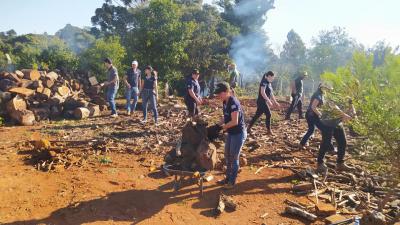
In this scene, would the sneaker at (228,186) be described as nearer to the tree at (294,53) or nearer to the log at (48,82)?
the log at (48,82)

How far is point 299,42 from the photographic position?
149 feet

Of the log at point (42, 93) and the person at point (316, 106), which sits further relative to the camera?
the log at point (42, 93)

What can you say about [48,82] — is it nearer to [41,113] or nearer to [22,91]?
[22,91]

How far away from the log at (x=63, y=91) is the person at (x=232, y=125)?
8.64 metres

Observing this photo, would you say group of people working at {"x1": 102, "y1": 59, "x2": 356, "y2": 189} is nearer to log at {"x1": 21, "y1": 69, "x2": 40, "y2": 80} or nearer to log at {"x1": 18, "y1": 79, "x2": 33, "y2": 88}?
log at {"x1": 18, "y1": 79, "x2": 33, "y2": 88}

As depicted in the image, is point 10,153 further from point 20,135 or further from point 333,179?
point 333,179

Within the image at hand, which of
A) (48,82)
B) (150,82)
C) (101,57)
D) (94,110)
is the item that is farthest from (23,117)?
(101,57)

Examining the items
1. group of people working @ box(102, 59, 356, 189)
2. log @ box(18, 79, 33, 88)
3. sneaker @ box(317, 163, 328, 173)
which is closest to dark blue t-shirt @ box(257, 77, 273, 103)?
group of people working @ box(102, 59, 356, 189)

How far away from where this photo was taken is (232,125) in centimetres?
590

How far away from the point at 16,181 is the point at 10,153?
1892 millimetres

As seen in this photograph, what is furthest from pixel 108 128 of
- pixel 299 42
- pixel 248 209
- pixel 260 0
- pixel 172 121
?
pixel 299 42

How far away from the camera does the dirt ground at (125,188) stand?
5312 mm

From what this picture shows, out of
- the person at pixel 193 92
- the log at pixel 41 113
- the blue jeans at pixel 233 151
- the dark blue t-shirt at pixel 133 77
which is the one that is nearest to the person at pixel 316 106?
the blue jeans at pixel 233 151

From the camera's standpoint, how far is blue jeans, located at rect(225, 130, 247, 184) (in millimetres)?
6148
